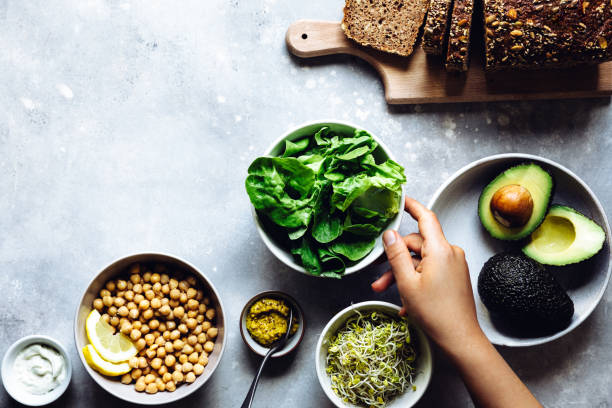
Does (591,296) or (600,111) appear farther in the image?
(600,111)

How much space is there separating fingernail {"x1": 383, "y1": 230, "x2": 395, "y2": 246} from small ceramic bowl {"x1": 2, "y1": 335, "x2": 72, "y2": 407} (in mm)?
1096

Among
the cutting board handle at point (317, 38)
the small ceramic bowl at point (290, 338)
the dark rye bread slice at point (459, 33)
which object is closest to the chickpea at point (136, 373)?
the small ceramic bowl at point (290, 338)

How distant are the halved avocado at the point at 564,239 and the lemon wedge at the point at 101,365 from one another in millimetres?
1370

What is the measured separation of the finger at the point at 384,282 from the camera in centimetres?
168

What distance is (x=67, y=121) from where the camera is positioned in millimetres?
1893

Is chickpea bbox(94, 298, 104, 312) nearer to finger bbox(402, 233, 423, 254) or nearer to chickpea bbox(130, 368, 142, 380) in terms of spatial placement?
chickpea bbox(130, 368, 142, 380)

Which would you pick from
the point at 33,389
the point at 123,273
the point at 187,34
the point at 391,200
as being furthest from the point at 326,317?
the point at 187,34

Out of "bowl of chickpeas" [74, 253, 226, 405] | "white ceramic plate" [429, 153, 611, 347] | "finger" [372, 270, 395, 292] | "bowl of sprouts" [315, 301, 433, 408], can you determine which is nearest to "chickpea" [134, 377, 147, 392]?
"bowl of chickpeas" [74, 253, 226, 405]

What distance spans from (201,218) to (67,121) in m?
0.61

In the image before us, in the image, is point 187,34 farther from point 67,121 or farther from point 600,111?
point 600,111

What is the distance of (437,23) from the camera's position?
5.49 feet

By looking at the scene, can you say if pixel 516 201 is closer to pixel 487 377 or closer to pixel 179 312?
pixel 487 377

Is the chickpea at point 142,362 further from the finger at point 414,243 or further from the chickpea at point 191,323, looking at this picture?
the finger at point 414,243

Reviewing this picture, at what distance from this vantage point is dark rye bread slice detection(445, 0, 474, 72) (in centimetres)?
166
